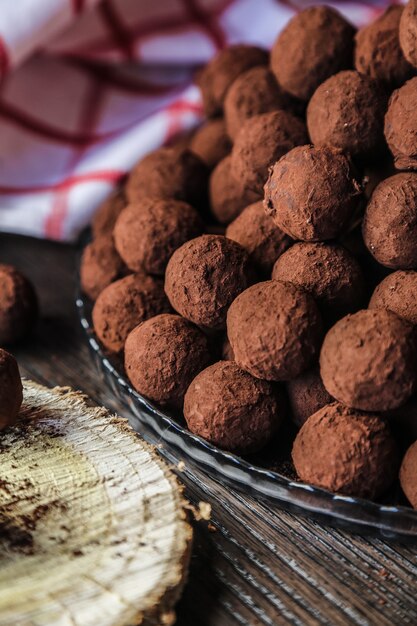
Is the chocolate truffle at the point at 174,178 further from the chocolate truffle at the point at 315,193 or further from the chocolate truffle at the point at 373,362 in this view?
the chocolate truffle at the point at 373,362

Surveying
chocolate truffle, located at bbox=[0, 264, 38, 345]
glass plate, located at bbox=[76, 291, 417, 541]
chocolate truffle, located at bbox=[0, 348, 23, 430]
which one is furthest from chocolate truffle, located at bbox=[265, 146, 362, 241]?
chocolate truffle, located at bbox=[0, 264, 38, 345]

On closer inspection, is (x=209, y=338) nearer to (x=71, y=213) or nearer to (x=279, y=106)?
(x=279, y=106)

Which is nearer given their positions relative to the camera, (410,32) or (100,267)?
(410,32)

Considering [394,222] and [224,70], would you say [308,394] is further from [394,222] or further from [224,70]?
[224,70]

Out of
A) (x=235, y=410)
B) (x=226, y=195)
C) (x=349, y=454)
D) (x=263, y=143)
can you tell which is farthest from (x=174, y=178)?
(x=349, y=454)

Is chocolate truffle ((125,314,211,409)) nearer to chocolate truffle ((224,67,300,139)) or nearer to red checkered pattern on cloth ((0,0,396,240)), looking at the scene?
chocolate truffle ((224,67,300,139))

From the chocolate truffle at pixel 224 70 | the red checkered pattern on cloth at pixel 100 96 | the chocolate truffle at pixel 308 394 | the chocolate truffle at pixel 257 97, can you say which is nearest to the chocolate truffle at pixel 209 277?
the chocolate truffle at pixel 308 394

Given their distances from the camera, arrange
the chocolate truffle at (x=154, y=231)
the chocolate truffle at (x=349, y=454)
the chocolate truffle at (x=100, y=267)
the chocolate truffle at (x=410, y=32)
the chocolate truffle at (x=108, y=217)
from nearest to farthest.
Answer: the chocolate truffle at (x=349, y=454), the chocolate truffle at (x=410, y=32), the chocolate truffle at (x=154, y=231), the chocolate truffle at (x=100, y=267), the chocolate truffle at (x=108, y=217)
